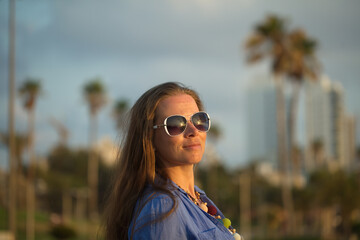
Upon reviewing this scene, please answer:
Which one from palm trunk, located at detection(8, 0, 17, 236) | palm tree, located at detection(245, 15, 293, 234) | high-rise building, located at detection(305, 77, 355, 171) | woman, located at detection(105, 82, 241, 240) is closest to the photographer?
woman, located at detection(105, 82, 241, 240)

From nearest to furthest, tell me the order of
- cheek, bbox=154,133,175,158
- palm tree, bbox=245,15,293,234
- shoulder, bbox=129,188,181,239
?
shoulder, bbox=129,188,181,239 < cheek, bbox=154,133,175,158 < palm tree, bbox=245,15,293,234

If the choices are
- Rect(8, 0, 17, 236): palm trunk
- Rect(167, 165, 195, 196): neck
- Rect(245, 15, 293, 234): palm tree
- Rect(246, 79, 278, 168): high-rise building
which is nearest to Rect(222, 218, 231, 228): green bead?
Rect(167, 165, 195, 196): neck

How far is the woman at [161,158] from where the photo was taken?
157 centimetres

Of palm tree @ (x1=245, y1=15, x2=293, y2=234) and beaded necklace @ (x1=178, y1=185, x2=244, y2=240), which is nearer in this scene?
beaded necklace @ (x1=178, y1=185, x2=244, y2=240)

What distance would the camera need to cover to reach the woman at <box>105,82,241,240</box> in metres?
1.57

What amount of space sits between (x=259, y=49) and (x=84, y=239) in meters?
17.3

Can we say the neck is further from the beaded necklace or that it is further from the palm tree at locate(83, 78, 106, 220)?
the palm tree at locate(83, 78, 106, 220)

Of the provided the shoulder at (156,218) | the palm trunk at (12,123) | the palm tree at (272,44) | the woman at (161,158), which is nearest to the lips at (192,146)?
the woman at (161,158)

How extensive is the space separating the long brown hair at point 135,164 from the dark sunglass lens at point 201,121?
0.10 metres

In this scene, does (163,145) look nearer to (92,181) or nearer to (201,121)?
(201,121)

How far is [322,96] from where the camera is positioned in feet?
452

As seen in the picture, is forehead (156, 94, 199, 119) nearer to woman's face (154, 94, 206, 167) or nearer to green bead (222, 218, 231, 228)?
woman's face (154, 94, 206, 167)

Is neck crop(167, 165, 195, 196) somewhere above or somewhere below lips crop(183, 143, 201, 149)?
below

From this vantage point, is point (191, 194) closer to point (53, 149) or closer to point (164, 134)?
point (164, 134)
